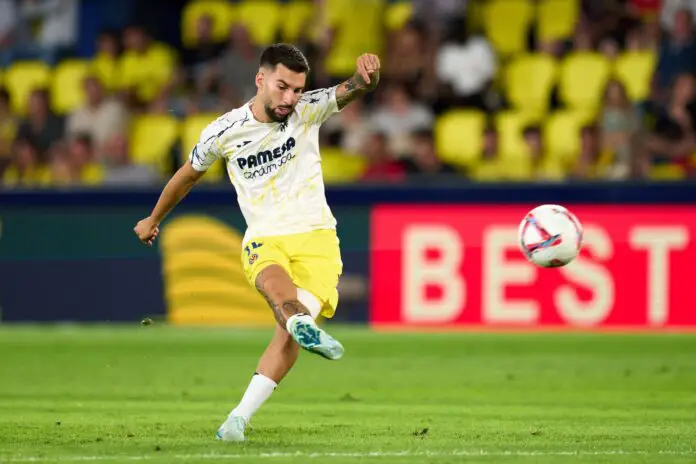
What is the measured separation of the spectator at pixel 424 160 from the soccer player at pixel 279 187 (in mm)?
8738

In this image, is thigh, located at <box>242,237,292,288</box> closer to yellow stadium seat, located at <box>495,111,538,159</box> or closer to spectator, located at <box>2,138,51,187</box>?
yellow stadium seat, located at <box>495,111,538,159</box>

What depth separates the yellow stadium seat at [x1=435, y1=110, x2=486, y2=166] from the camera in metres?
18.1

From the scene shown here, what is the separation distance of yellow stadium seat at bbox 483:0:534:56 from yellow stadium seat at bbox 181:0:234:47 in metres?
3.76

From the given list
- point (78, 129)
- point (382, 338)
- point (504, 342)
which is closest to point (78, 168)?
point (78, 129)

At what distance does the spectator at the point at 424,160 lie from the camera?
17281 mm

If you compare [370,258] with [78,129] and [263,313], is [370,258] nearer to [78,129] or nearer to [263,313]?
[263,313]

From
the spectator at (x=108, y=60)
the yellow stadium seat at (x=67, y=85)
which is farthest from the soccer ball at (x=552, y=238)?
the yellow stadium seat at (x=67, y=85)

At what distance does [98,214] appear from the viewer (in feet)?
55.1

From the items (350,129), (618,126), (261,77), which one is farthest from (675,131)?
(261,77)

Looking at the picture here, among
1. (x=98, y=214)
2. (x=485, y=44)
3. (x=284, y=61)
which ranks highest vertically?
(x=284, y=61)

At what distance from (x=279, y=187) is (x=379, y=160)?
9318 mm

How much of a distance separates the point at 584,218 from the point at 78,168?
639 centimetres

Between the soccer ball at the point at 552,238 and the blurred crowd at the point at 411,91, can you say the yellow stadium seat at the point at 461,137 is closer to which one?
the blurred crowd at the point at 411,91

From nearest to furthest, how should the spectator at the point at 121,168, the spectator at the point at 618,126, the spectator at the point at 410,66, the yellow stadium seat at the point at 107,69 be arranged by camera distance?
the spectator at the point at 618,126
the spectator at the point at 121,168
the spectator at the point at 410,66
the yellow stadium seat at the point at 107,69
